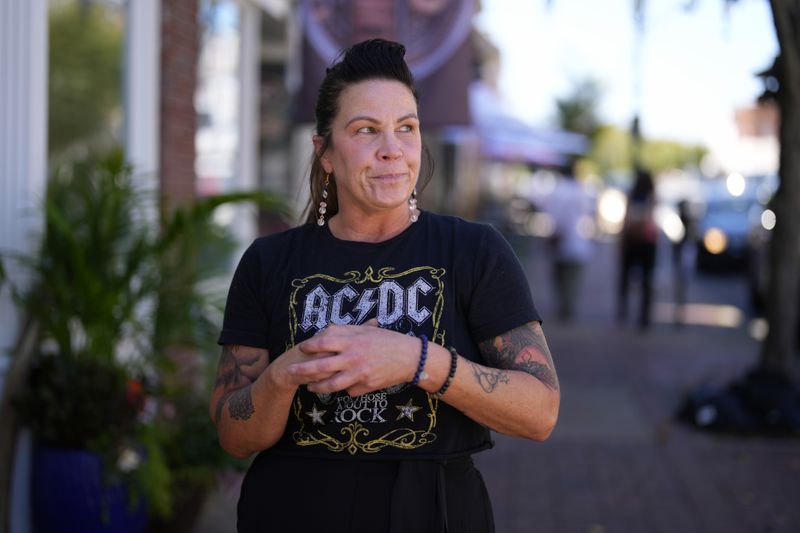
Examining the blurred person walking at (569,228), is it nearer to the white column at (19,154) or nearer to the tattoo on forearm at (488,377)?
the white column at (19,154)

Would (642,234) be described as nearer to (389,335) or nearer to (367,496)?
(367,496)

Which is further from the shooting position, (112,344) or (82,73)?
(82,73)

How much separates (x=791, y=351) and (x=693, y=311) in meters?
7.20

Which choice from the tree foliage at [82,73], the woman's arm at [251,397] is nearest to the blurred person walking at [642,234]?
the tree foliage at [82,73]

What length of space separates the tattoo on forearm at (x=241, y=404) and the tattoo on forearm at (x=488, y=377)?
55cm

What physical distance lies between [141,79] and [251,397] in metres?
4.09

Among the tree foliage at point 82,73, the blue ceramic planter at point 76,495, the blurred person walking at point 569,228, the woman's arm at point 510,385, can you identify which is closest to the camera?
the woman's arm at point 510,385

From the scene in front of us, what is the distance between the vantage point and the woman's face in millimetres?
2406

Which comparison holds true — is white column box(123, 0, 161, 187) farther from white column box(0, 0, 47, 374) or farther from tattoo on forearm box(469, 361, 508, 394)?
tattoo on forearm box(469, 361, 508, 394)

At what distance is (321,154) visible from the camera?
102 inches

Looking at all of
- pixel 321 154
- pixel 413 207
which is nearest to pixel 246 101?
pixel 321 154

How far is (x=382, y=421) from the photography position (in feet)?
7.41

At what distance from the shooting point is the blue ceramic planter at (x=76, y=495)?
425 centimetres

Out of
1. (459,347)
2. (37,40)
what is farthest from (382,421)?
(37,40)
